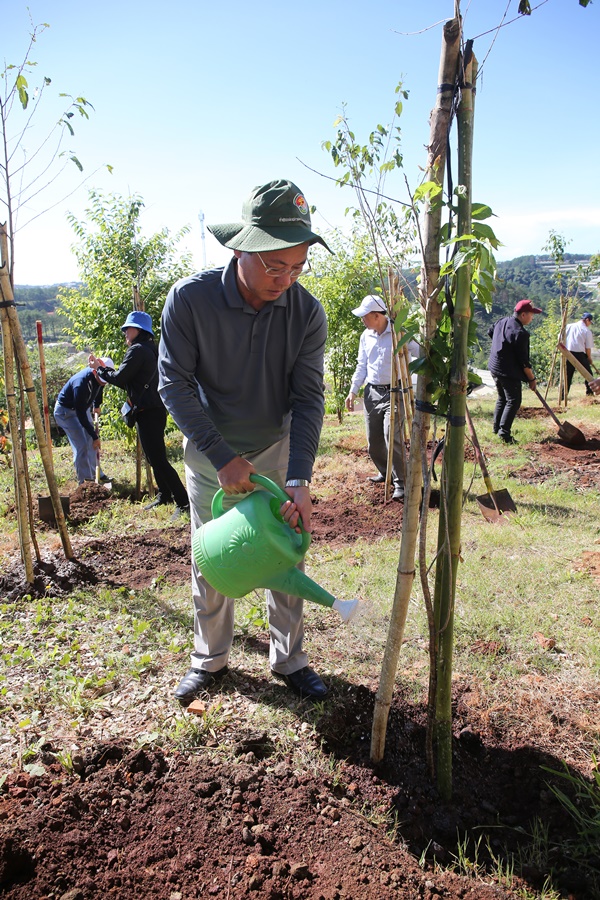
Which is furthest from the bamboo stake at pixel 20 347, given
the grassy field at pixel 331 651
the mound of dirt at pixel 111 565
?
the grassy field at pixel 331 651

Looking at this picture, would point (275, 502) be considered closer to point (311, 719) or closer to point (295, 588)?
point (295, 588)

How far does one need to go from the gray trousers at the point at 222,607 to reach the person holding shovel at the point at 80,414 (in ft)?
13.1

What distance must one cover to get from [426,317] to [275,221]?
2.16 feet

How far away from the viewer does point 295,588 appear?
186 centimetres

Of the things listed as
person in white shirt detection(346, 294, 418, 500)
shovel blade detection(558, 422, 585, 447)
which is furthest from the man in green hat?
shovel blade detection(558, 422, 585, 447)

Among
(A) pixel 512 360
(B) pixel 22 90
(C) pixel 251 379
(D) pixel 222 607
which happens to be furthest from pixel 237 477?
(A) pixel 512 360

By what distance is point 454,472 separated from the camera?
167 cm

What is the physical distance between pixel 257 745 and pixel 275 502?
913 mm

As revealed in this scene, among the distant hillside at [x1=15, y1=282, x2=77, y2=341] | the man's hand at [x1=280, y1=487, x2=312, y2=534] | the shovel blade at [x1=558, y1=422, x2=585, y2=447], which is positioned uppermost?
the distant hillside at [x1=15, y1=282, x2=77, y2=341]

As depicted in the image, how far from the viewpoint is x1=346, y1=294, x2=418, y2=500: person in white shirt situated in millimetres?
5148

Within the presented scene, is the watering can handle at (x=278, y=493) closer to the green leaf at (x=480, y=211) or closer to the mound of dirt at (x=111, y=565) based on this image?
the green leaf at (x=480, y=211)

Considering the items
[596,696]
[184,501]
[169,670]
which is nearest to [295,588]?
[169,670]

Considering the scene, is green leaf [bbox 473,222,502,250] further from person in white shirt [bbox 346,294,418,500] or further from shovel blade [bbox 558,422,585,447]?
shovel blade [bbox 558,422,585,447]

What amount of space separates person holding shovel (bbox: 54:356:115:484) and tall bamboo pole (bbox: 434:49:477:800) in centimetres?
491
